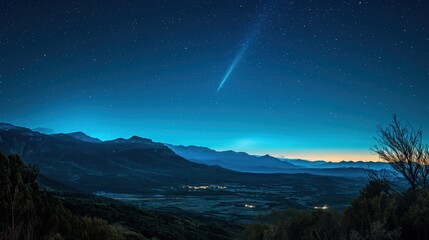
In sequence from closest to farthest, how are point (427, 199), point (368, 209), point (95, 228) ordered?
1. point (95, 228)
2. point (427, 199)
3. point (368, 209)

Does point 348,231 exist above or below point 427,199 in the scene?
below

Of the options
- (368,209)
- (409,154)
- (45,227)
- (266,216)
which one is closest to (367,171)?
(409,154)

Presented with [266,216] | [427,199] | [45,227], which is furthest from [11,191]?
[266,216]

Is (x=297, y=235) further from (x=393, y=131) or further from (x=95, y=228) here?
(x=95, y=228)

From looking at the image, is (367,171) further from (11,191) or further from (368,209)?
(11,191)

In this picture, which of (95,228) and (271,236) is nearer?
(95,228)

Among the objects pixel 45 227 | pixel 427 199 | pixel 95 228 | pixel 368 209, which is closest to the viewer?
pixel 45 227

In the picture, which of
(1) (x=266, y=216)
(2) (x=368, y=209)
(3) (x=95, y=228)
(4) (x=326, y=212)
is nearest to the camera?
(3) (x=95, y=228)

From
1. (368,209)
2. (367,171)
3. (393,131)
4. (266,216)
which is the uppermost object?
(393,131)

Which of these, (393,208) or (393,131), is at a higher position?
(393,131)
